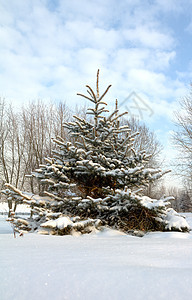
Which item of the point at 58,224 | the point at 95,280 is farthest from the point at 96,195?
the point at 95,280

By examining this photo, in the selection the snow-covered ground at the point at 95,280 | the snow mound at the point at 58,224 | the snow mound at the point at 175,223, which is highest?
the snow-covered ground at the point at 95,280

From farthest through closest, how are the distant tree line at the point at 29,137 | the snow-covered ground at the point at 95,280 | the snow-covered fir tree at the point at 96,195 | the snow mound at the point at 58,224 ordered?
the distant tree line at the point at 29,137 < the snow-covered fir tree at the point at 96,195 < the snow mound at the point at 58,224 < the snow-covered ground at the point at 95,280

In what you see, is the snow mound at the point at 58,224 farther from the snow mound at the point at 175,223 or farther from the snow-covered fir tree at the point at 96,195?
the snow mound at the point at 175,223

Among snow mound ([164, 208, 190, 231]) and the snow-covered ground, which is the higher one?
the snow-covered ground

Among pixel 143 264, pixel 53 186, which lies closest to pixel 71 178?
pixel 53 186

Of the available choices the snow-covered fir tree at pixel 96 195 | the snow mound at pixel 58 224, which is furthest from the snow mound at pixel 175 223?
the snow mound at pixel 58 224

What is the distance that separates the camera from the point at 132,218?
5281mm

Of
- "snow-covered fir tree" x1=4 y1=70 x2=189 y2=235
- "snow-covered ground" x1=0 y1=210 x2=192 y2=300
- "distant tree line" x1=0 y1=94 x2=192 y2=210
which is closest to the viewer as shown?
"snow-covered ground" x1=0 y1=210 x2=192 y2=300

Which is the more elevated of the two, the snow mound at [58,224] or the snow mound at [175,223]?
the snow mound at [58,224]

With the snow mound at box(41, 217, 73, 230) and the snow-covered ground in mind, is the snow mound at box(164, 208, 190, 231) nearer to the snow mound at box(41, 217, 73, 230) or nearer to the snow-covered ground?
the snow mound at box(41, 217, 73, 230)

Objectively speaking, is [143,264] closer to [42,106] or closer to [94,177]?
[94,177]

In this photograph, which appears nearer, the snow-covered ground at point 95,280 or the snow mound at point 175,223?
the snow-covered ground at point 95,280

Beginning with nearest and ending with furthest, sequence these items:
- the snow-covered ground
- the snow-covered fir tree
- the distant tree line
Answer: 1. the snow-covered ground
2. the snow-covered fir tree
3. the distant tree line

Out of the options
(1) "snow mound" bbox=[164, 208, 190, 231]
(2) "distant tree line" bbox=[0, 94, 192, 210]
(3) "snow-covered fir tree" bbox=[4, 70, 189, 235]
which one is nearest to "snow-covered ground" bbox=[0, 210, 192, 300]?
(3) "snow-covered fir tree" bbox=[4, 70, 189, 235]
